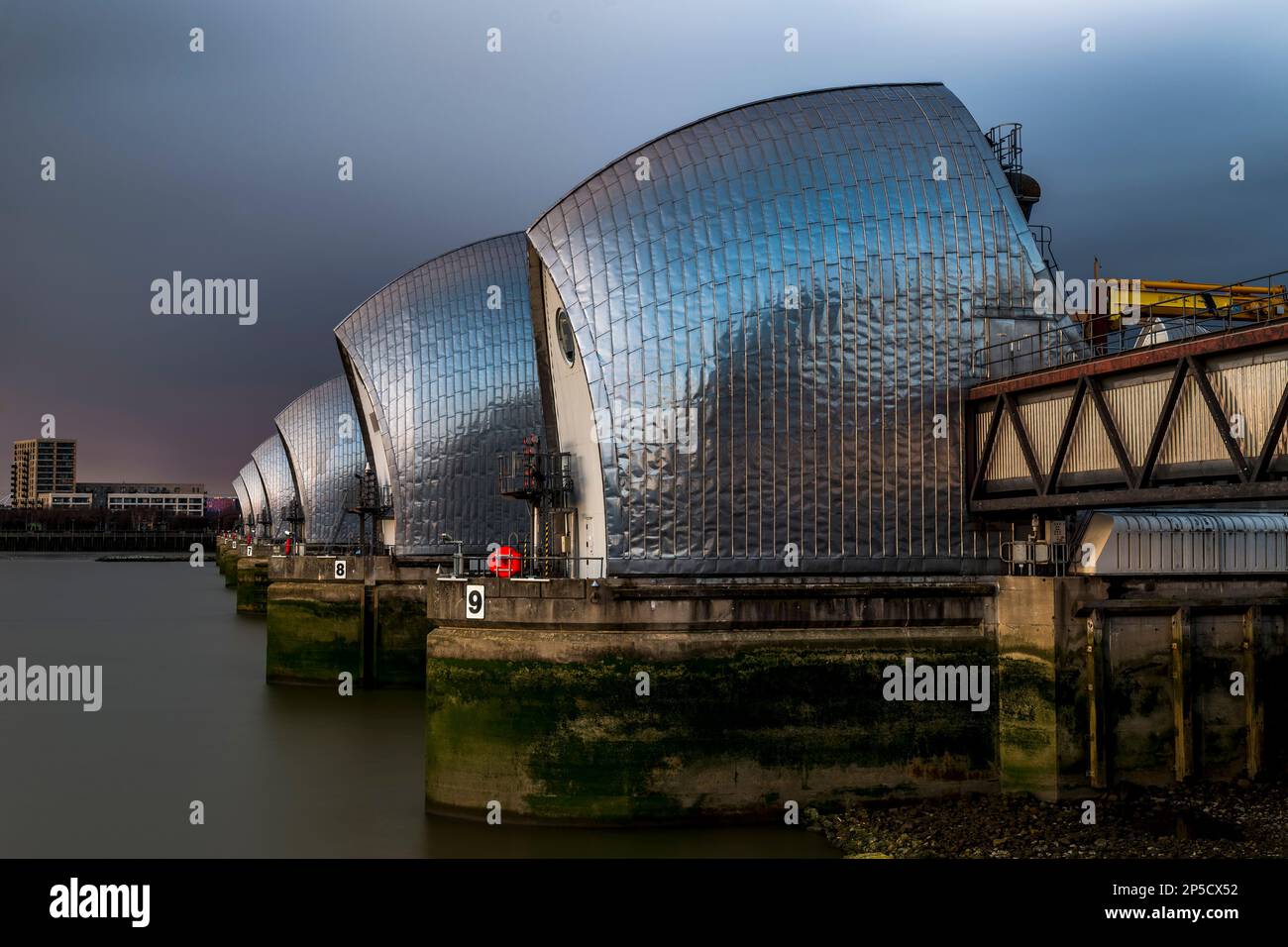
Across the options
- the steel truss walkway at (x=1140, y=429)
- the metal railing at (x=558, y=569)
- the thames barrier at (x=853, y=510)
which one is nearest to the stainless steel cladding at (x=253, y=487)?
the thames barrier at (x=853, y=510)

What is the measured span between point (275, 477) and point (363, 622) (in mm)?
56574

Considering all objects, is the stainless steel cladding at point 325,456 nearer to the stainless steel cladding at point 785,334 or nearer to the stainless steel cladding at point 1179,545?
the stainless steel cladding at point 785,334

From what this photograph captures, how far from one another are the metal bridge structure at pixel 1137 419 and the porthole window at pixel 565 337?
9.38 meters

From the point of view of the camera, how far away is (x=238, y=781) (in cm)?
2877

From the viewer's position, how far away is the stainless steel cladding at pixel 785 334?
87.2 feet

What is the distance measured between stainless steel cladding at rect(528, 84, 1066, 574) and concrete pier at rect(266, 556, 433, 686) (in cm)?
1588

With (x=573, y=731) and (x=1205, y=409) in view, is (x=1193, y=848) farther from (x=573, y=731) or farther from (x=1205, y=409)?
(x=573, y=731)

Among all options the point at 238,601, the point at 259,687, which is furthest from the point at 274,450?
the point at 259,687

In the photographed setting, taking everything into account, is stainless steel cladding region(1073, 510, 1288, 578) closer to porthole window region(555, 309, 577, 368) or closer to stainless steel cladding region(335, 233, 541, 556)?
porthole window region(555, 309, 577, 368)

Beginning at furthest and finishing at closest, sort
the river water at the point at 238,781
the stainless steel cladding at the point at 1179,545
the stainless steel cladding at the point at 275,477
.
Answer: the stainless steel cladding at the point at 275,477, the stainless steel cladding at the point at 1179,545, the river water at the point at 238,781

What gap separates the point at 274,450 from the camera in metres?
95.9

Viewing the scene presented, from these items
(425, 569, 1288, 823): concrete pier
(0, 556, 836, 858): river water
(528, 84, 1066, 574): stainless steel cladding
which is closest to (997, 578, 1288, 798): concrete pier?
(425, 569, 1288, 823): concrete pier

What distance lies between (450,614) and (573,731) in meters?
3.65

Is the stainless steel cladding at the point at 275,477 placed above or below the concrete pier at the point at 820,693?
above
